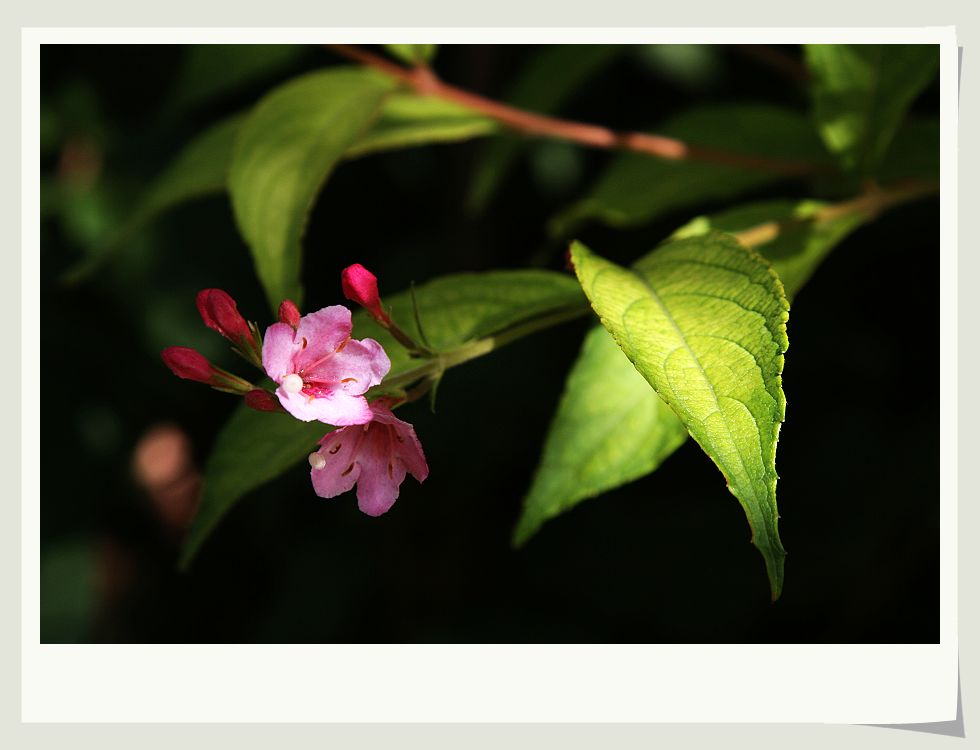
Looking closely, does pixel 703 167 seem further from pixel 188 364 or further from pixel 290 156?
pixel 188 364

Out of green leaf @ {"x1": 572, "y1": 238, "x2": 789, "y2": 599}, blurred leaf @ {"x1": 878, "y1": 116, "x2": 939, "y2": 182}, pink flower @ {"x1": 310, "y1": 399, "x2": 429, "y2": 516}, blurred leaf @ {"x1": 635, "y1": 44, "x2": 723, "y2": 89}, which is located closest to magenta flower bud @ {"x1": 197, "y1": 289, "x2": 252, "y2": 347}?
pink flower @ {"x1": 310, "y1": 399, "x2": 429, "y2": 516}

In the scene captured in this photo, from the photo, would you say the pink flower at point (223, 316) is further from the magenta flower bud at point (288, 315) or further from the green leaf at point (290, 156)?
the green leaf at point (290, 156)

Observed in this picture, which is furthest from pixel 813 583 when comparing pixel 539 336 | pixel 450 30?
pixel 450 30

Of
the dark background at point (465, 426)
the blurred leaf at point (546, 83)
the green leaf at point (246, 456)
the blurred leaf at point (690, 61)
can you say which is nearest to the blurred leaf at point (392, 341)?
the green leaf at point (246, 456)

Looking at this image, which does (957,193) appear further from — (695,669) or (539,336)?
(539,336)

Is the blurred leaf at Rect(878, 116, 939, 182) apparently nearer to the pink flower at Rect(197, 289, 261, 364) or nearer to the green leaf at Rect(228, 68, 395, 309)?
the green leaf at Rect(228, 68, 395, 309)

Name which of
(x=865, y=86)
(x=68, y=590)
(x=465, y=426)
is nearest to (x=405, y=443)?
(x=865, y=86)
